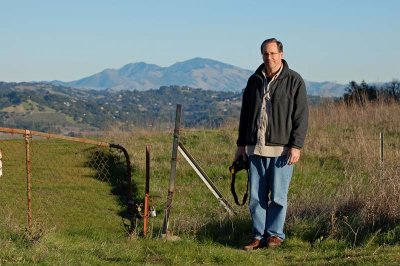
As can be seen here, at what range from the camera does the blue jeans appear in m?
7.59

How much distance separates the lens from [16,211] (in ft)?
42.5

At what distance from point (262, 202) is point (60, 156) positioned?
40.8 ft

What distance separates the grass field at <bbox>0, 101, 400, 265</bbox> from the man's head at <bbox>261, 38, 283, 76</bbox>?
1.82 m

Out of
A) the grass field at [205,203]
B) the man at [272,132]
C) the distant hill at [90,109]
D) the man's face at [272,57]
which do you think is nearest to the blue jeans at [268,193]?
the man at [272,132]

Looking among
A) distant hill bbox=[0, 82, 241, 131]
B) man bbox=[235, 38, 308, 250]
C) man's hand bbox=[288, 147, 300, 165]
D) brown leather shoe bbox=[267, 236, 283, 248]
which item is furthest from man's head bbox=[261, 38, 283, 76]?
distant hill bbox=[0, 82, 241, 131]

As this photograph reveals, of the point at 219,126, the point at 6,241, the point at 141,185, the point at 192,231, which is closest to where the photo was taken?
the point at 6,241

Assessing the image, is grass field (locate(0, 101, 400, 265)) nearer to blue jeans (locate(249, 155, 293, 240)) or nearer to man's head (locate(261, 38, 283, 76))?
blue jeans (locate(249, 155, 293, 240))

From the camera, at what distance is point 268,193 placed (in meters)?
7.86

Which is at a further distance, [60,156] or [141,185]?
[60,156]

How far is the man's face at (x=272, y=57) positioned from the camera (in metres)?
7.42

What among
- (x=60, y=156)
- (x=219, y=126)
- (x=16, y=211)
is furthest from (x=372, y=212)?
(x=219, y=126)

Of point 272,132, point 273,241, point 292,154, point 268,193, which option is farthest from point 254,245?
point 272,132

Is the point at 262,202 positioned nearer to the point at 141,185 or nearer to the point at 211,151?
the point at 141,185

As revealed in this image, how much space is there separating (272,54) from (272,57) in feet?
0.12
